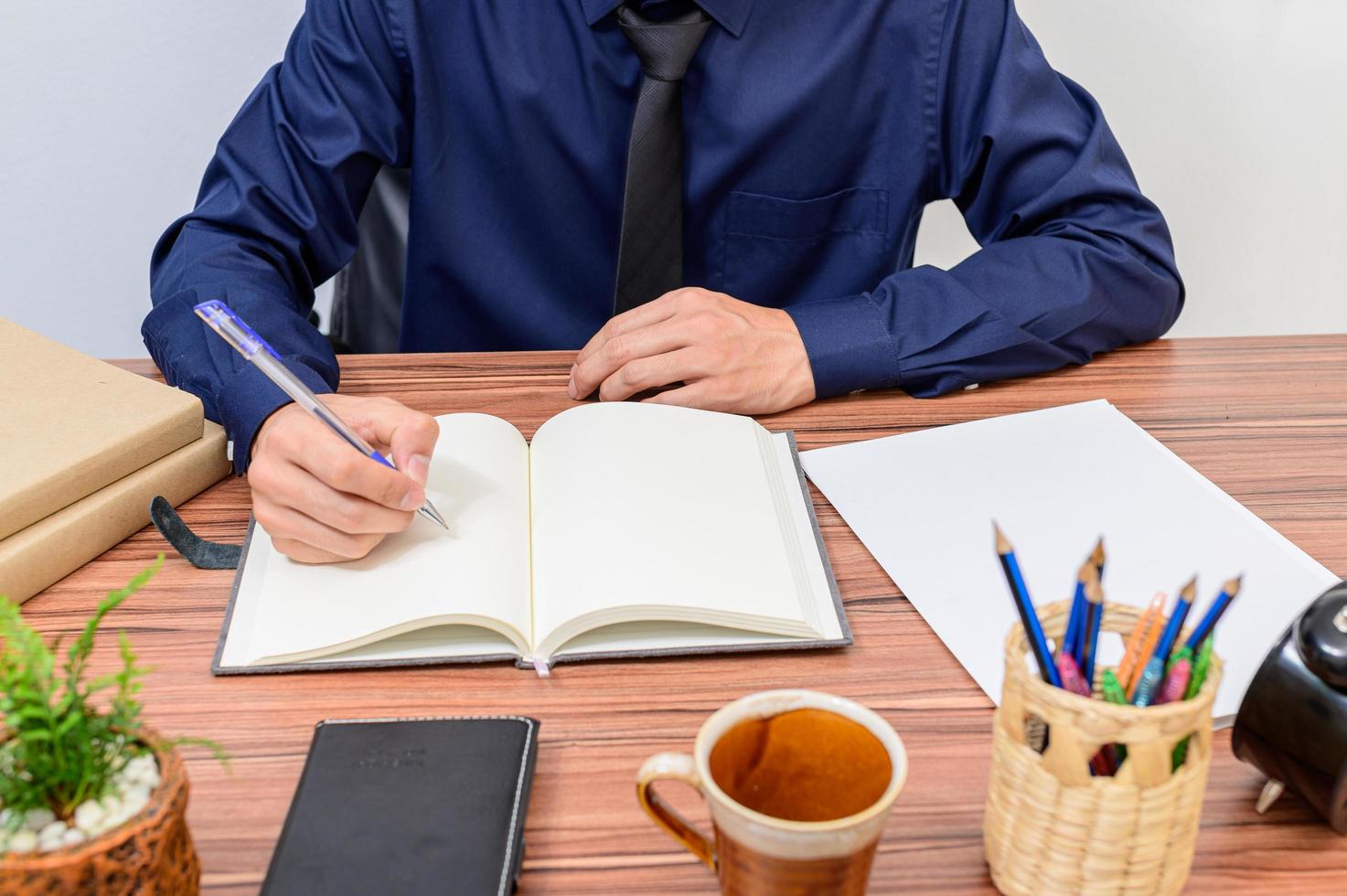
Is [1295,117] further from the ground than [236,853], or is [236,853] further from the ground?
[236,853]

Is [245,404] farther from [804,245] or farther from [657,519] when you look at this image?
[804,245]

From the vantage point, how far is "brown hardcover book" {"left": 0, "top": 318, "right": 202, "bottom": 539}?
34.4 inches

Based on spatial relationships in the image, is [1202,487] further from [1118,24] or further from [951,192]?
[1118,24]

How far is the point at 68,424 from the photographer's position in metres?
0.94

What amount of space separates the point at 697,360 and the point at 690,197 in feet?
1.27

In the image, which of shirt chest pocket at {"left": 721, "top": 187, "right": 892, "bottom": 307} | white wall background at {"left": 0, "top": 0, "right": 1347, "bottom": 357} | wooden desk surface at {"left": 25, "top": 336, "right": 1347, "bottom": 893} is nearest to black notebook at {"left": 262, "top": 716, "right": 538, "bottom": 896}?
wooden desk surface at {"left": 25, "top": 336, "right": 1347, "bottom": 893}

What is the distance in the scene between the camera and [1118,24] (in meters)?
2.03

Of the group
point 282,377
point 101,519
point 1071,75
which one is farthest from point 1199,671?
point 1071,75

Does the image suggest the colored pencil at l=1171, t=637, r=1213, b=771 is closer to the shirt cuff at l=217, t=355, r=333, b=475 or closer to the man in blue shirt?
the man in blue shirt

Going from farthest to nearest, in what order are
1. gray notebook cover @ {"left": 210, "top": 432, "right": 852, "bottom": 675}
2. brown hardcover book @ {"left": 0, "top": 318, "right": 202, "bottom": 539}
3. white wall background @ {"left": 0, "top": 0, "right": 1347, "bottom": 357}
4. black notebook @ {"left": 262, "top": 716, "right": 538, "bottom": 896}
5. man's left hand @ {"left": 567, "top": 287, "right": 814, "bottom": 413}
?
white wall background @ {"left": 0, "top": 0, "right": 1347, "bottom": 357} < man's left hand @ {"left": 567, "top": 287, "right": 814, "bottom": 413} < brown hardcover book @ {"left": 0, "top": 318, "right": 202, "bottom": 539} < gray notebook cover @ {"left": 210, "top": 432, "right": 852, "bottom": 675} < black notebook @ {"left": 262, "top": 716, "right": 538, "bottom": 896}

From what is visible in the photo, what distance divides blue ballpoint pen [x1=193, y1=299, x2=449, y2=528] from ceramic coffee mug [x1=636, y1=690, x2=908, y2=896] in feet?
1.18

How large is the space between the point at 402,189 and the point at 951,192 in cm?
71

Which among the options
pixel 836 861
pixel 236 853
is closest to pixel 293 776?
pixel 236 853

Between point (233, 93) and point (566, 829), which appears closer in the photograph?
point (566, 829)
